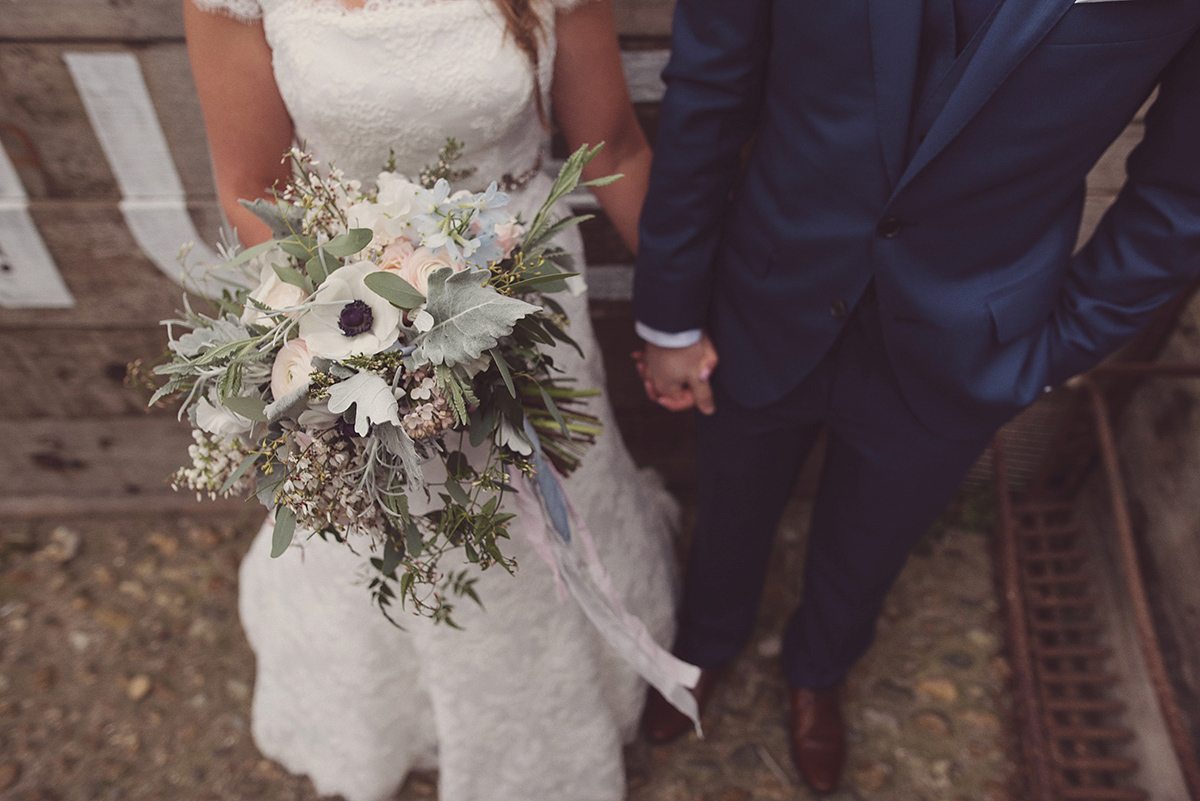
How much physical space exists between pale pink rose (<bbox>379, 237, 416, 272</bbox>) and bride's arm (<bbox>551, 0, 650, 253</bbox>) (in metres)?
0.62

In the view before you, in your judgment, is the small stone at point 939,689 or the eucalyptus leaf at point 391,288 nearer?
the eucalyptus leaf at point 391,288

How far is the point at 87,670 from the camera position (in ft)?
7.76

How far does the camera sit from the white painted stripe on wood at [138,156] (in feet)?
6.07

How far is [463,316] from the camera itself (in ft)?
3.34

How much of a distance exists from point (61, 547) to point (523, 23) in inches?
101

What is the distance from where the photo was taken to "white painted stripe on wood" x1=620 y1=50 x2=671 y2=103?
73.2 inches

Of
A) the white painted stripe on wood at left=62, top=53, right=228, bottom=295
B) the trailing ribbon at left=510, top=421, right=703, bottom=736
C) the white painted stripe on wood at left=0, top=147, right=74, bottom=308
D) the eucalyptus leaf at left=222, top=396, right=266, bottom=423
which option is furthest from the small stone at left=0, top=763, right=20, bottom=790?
the eucalyptus leaf at left=222, top=396, right=266, bottom=423

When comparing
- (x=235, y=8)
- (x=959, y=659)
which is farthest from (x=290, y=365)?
(x=959, y=659)

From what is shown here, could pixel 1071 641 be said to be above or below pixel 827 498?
below

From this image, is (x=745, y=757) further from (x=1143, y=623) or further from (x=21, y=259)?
(x=21, y=259)

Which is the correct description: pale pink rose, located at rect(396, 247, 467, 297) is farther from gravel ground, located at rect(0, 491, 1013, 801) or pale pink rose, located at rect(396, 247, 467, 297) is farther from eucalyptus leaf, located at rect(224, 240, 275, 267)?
gravel ground, located at rect(0, 491, 1013, 801)

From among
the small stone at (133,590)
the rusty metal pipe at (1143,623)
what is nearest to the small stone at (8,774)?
the small stone at (133,590)

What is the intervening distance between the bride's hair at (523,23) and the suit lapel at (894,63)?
2.06 ft

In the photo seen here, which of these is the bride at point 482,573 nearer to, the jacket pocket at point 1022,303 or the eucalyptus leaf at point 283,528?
the eucalyptus leaf at point 283,528
